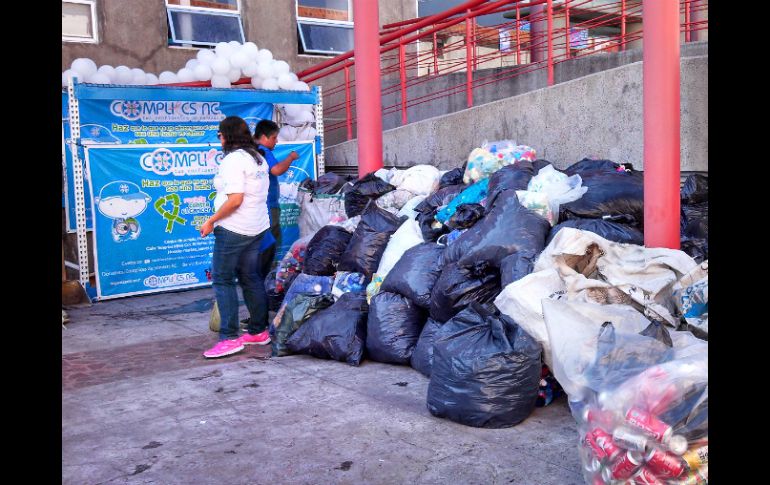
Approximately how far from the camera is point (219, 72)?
27.5 ft

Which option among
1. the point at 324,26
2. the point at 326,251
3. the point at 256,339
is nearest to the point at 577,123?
the point at 326,251

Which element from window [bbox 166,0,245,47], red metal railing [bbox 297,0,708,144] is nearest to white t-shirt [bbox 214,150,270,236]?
red metal railing [bbox 297,0,708,144]

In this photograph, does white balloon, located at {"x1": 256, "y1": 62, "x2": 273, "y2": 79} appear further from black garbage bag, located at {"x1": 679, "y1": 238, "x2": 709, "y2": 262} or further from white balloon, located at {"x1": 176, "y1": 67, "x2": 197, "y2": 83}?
black garbage bag, located at {"x1": 679, "y1": 238, "x2": 709, "y2": 262}

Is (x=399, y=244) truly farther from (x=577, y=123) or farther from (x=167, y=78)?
(x=167, y=78)

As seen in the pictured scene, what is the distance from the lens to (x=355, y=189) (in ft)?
22.0

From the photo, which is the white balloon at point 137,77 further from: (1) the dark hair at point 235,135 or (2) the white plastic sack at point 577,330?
(2) the white plastic sack at point 577,330

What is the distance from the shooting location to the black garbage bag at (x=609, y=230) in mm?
4484

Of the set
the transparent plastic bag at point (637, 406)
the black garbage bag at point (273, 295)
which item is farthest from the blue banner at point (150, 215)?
the transparent plastic bag at point (637, 406)

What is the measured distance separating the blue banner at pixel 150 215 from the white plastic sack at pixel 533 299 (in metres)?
4.44
